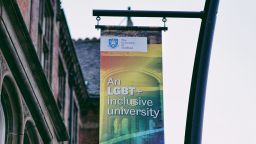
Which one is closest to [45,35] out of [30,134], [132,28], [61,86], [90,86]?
[61,86]

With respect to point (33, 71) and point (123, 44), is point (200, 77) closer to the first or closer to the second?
point (123, 44)

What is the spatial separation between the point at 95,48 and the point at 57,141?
1490 cm

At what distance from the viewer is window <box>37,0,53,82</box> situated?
21.3 metres

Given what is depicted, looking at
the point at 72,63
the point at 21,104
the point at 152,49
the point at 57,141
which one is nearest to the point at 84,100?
the point at 72,63

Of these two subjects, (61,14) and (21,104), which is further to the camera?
(61,14)

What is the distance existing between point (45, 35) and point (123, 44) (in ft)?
34.6

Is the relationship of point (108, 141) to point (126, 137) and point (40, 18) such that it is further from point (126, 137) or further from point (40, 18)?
point (40, 18)

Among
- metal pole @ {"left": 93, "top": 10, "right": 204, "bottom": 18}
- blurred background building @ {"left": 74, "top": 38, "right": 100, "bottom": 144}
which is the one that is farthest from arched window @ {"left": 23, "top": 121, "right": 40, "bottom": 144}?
blurred background building @ {"left": 74, "top": 38, "right": 100, "bottom": 144}

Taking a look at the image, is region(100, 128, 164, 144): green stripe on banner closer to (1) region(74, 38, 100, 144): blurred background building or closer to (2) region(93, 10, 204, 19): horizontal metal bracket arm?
(2) region(93, 10, 204, 19): horizontal metal bracket arm

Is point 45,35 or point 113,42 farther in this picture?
point 45,35

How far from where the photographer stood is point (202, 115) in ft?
35.8

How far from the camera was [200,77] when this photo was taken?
11.1m

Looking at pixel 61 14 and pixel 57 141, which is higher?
pixel 61 14

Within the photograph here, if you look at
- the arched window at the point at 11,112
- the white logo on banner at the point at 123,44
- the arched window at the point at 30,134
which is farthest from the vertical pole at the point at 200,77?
the arched window at the point at 30,134
